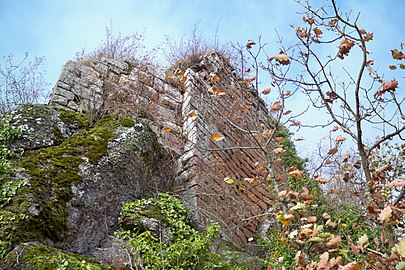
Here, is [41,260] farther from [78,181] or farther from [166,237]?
[166,237]

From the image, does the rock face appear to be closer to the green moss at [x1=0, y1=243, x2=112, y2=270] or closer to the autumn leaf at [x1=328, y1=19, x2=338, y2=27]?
the green moss at [x1=0, y1=243, x2=112, y2=270]

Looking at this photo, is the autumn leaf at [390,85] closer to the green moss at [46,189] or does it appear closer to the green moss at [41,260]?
the green moss at [41,260]

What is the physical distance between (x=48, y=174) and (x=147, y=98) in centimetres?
274

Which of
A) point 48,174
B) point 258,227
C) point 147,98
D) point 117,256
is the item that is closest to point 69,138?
point 48,174

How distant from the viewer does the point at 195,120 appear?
5.63 metres

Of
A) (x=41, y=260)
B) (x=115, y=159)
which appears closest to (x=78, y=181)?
(x=115, y=159)

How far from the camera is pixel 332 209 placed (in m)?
5.74

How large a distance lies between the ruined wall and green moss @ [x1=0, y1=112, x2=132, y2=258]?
2.80 ft

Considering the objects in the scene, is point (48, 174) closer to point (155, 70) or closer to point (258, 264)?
point (258, 264)

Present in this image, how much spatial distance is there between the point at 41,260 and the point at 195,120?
3303mm

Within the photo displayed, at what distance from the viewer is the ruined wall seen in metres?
4.83

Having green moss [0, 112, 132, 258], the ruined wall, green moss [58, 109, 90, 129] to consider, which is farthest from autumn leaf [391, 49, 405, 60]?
green moss [58, 109, 90, 129]

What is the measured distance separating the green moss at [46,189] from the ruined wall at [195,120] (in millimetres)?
855

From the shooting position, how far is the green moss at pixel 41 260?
2.56 meters
